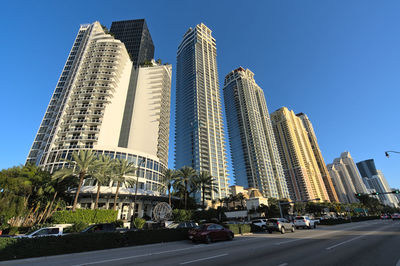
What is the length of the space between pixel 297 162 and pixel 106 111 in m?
165

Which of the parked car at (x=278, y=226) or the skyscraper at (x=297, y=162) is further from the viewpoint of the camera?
the skyscraper at (x=297, y=162)

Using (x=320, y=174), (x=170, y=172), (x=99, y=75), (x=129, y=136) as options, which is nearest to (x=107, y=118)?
(x=129, y=136)

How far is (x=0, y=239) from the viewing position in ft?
35.5

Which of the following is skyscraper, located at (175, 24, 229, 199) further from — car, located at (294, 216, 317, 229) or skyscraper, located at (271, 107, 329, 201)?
skyscraper, located at (271, 107, 329, 201)

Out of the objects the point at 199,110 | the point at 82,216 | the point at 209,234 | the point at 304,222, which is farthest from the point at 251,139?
the point at 209,234

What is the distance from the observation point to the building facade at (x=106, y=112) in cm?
5484

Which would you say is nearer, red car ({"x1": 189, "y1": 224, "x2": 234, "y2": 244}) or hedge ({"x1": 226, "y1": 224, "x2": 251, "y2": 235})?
red car ({"x1": 189, "y1": 224, "x2": 234, "y2": 244})

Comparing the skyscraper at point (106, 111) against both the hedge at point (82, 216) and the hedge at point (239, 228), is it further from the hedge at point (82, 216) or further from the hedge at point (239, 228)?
the hedge at point (239, 228)

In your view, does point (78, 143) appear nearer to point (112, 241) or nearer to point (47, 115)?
point (47, 115)

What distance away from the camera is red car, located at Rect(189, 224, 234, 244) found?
48.8 ft

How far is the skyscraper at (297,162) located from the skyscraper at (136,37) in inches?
5607

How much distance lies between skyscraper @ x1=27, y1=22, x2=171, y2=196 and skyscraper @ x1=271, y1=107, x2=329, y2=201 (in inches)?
5325

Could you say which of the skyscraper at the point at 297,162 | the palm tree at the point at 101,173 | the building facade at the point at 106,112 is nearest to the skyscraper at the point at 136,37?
the building facade at the point at 106,112

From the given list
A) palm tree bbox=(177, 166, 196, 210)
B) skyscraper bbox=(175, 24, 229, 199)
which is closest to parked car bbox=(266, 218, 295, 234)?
palm tree bbox=(177, 166, 196, 210)
